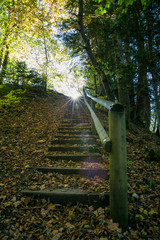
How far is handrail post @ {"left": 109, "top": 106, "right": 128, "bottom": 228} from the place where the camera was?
154cm

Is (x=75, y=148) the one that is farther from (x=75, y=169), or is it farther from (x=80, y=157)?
(x=75, y=169)

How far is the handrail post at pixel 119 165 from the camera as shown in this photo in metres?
1.54

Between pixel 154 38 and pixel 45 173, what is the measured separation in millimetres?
5574

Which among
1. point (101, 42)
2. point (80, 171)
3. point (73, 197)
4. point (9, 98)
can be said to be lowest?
point (73, 197)

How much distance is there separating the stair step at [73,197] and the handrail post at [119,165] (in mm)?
340

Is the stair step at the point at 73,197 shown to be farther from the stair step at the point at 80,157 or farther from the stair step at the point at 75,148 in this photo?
the stair step at the point at 75,148

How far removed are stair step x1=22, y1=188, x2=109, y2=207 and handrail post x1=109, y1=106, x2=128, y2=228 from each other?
0.34 meters

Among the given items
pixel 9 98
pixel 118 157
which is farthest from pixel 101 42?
pixel 118 157

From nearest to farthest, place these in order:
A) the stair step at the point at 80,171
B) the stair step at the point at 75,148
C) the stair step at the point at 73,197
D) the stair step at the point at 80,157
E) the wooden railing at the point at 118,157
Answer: the wooden railing at the point at 118,157
the stair step at the point at 73,197
the stair step at the point at 80,171
the stair step at the point at 80,157
the stair step at the point at 75,148

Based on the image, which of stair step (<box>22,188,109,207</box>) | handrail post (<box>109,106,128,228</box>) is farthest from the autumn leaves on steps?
handrail post (<box>109,106,128,228</box>)

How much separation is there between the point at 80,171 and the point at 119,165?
4.07ft

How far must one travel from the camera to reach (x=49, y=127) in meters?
5.31

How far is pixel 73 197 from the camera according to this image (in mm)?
1987

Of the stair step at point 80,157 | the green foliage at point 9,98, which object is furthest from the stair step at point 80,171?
the green foliage at point 9,98
